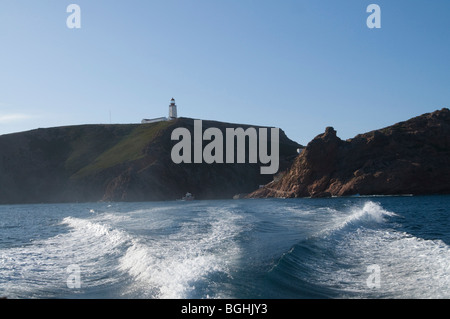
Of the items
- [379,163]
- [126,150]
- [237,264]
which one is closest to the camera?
[237,264]

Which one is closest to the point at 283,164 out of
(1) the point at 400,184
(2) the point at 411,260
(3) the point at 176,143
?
(3) the point at 176,143

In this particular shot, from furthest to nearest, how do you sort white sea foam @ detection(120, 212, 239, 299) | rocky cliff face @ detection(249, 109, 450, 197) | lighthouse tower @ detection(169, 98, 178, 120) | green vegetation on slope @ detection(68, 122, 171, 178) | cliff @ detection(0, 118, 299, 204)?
1. lighthouse tower @ detection(169, 98, 178, 120)
2. green vegetation on slope @ detection(68, 122, 171, 178)
3. cliff @ detection(0, 118, 299, 204)
4. rocky cliff face @ detection(249, 109, 450, 197)
5. white sea foam @ detection(120, 212, 239, 299)

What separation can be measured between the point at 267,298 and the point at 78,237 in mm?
18681

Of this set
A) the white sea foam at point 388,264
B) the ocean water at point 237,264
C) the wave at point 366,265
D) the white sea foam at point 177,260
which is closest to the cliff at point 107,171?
the ocean water at point 237,264

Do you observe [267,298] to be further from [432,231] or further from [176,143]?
[176,143]

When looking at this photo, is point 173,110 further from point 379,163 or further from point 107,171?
point 379,163

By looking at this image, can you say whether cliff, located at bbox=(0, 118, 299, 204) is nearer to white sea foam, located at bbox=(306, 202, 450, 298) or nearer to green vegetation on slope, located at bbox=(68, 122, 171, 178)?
green vegetation on slope, located at bbox=(68, 122, 171, 178)

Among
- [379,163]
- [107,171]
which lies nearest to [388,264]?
[379,163]

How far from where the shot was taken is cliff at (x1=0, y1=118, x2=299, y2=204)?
104m

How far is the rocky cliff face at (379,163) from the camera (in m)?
76.4

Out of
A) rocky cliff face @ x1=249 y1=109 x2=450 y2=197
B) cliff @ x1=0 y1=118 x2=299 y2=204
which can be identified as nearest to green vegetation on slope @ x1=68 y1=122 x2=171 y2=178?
cliff @ x1=0 y1=118 x2=299 y2=204

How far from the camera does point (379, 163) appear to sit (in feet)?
266

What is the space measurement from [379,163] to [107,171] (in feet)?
213

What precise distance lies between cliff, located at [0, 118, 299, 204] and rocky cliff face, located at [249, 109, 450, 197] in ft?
71.1
